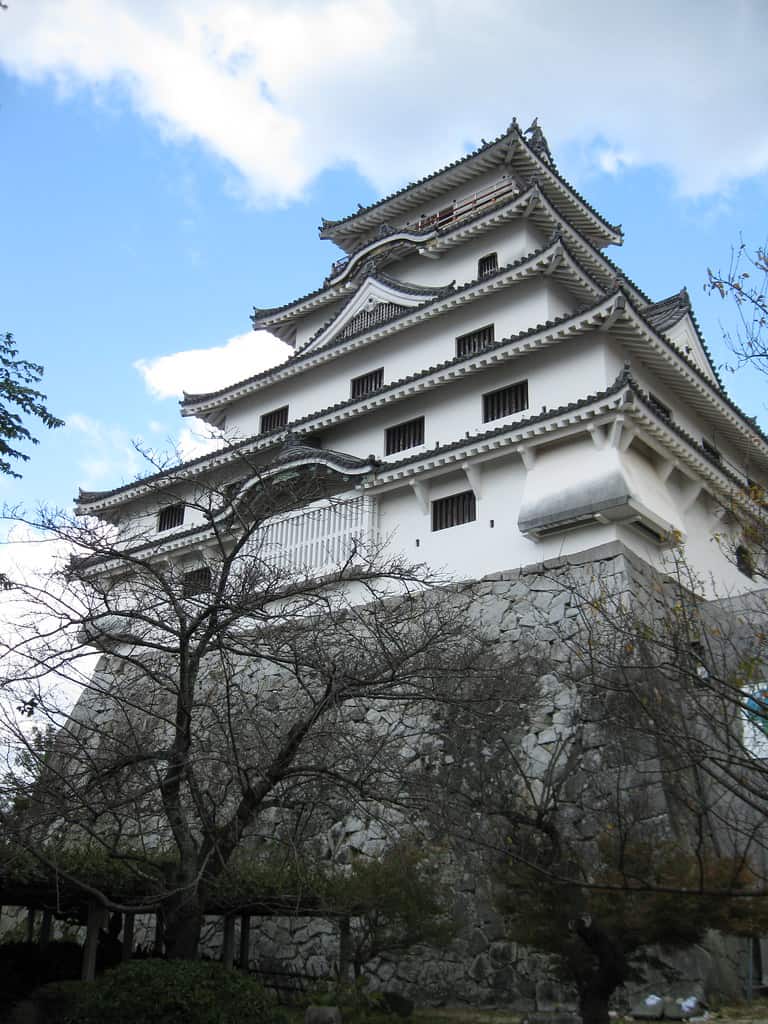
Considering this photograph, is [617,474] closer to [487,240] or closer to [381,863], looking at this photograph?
[381,863]

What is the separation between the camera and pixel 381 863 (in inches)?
430

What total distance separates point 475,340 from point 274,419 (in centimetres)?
596

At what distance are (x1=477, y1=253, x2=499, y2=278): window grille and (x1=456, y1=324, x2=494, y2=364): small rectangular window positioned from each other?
254 centimetres

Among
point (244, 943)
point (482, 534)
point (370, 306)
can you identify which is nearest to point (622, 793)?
point (482, 534)

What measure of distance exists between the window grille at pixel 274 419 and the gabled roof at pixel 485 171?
6.43 metres

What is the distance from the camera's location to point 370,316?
21.2 metres

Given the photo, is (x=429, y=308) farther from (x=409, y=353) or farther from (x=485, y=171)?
(x=485, y=171)

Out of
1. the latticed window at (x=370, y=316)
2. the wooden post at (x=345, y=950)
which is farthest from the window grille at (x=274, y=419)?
the wooden post at (x=345, y=950)

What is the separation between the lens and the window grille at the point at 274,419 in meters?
21.9

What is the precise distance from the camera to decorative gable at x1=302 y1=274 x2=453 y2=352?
2030 cm

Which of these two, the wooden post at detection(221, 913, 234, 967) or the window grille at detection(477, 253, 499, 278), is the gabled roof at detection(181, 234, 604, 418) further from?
the wooden post at detection(221, 913, 234, 967)

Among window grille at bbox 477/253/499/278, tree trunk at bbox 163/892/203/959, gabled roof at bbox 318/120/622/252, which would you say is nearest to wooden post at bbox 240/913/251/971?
tree trunk at bbox 163/892/203/959

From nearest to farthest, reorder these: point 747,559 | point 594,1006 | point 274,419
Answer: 1. point 594,1006
2. point 747,559
3. point 274,419

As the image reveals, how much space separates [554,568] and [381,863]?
5507mm
